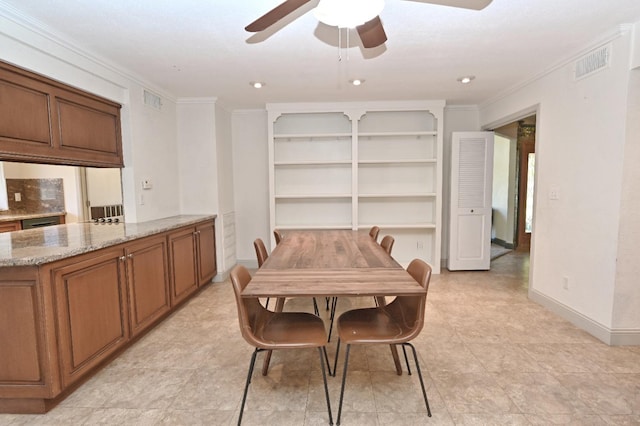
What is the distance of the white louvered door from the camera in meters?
4.33

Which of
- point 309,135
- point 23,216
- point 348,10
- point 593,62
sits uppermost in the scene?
point 593,62

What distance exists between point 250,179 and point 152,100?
5.57 feet

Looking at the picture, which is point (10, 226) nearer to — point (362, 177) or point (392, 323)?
point (362, 177)

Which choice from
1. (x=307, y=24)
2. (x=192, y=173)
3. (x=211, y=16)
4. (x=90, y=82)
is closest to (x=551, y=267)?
(x=307, y=24)

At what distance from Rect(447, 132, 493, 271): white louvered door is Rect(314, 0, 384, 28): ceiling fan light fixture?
10.4 feet

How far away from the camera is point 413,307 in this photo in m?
1.75

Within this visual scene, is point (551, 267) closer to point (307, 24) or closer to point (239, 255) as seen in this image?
point (307, 24)

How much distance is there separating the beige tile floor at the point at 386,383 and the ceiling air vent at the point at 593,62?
2170mm

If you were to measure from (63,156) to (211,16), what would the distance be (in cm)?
158

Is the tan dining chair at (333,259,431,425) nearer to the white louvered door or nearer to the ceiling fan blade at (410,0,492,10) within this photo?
the ceiling fan blade at (410,0,492,10)

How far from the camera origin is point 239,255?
193 inches

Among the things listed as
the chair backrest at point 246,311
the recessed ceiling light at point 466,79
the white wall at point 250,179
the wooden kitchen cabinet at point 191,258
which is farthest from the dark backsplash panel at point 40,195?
the recessed ceiling light at point 466,79

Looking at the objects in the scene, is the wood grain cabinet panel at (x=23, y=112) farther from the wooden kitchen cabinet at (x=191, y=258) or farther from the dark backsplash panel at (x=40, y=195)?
the dark backsplash panel at (x=40, y=195)


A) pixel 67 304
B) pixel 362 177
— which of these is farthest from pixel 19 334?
pixel 362 177
